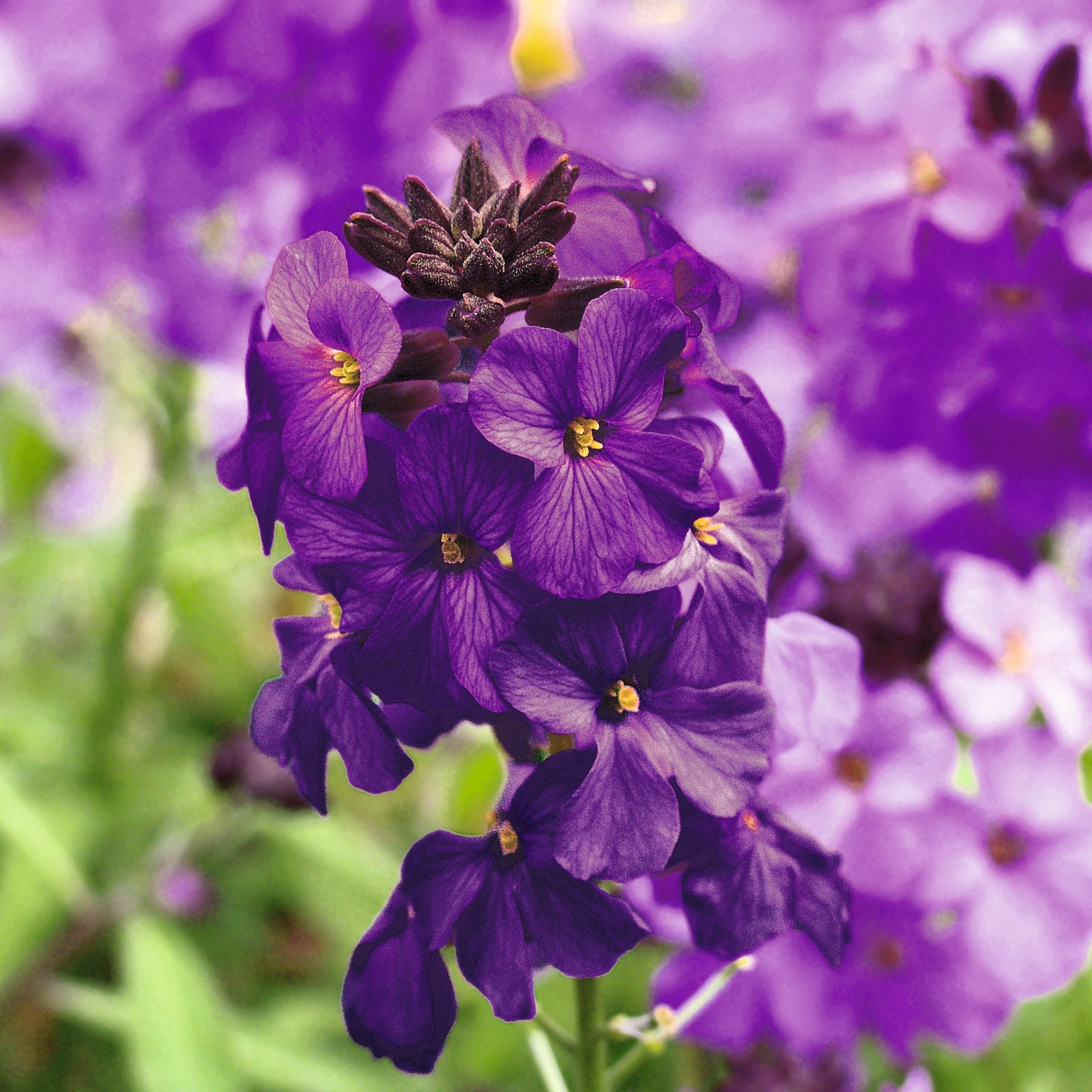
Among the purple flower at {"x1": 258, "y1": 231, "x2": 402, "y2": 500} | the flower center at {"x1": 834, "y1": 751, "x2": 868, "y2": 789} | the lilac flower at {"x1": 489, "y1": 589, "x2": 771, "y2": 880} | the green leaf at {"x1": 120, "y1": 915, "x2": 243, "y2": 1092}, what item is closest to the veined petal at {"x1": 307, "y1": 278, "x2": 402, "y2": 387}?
the purple flower at {"x1": 258, "y1": 231, "x2": 402, "y2": 500}

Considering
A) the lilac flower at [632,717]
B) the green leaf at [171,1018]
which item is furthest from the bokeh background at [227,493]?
the lilac flower at [632,717]

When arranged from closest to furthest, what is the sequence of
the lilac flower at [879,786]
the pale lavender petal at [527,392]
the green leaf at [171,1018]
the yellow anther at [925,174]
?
the pale lavender petal at [527,392], the lilac flower at [879,786], the yellow anther at [925,174], the green leaf at [171,1018]

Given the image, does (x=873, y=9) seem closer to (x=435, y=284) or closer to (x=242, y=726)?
(x=435, y=284)

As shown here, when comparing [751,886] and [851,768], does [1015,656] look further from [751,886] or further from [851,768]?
[751,886]

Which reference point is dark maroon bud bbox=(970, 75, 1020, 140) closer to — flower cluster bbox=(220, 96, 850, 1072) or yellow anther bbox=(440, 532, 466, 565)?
flower cluster bbox=(220, 96, 850, 1072)

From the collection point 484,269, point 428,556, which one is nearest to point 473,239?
point 484,269

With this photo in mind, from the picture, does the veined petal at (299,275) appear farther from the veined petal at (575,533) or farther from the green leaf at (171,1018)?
the green leaf at (171,1018)

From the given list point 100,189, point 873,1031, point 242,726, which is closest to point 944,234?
point 873,1031
